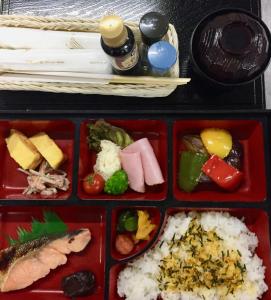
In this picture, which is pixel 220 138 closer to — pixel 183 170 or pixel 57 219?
pixel 183 170

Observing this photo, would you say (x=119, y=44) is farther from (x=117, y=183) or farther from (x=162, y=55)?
(x=117, y=183)

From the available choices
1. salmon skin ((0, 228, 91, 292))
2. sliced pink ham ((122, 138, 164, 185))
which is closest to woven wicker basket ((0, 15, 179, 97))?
sliced pink ham ((122, 138, 164, 185))

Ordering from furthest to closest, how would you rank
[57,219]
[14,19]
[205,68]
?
[57,219]
[14,19]
[205,68]

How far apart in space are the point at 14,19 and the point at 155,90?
78 centimetres

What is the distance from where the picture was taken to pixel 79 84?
6.70 feet

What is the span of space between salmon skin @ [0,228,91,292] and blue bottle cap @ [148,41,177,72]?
0.92m

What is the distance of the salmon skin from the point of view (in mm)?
2129

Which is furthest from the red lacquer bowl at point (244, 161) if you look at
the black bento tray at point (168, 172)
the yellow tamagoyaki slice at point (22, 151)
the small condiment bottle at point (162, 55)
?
the yellow tamagoyaki slice at point (22, 151)

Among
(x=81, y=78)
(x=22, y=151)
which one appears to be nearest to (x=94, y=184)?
(x=22, y=151)

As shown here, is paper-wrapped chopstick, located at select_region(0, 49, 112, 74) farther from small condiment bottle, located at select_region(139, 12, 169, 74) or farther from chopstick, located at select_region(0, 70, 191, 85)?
small condiment bottle, located at select_region(139, 12, 169, 74)

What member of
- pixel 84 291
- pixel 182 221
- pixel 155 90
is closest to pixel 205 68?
pixel 155 90

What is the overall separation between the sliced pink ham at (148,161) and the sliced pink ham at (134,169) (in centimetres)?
3

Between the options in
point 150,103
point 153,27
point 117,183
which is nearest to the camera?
point 153,27

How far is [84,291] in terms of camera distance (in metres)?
2.12
